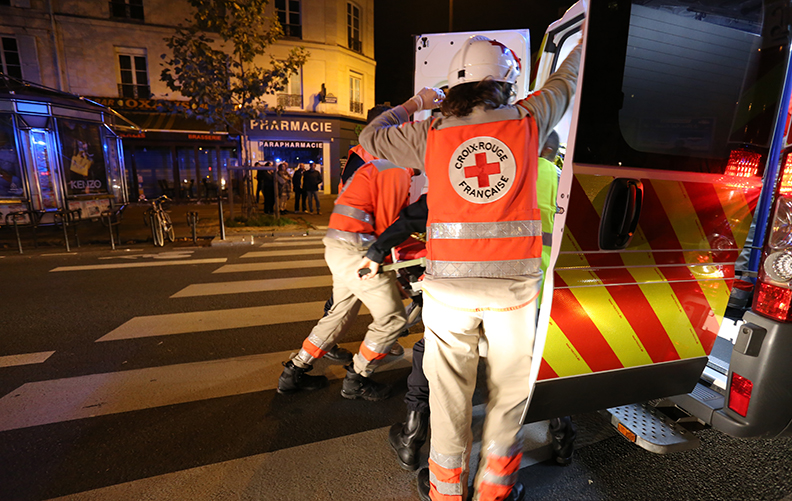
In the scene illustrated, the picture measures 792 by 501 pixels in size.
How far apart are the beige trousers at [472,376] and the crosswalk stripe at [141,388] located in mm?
1694

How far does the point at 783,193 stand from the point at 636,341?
80cm

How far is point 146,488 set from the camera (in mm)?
2191

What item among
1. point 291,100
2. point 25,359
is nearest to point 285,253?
point 25,359

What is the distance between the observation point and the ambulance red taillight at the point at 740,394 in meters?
1.78

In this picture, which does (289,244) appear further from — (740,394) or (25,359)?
(740,394)

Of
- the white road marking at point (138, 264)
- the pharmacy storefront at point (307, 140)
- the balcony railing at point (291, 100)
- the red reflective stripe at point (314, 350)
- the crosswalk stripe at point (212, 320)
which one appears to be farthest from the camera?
the pharmacy storefront at point (307, 140)

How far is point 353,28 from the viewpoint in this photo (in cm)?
2467

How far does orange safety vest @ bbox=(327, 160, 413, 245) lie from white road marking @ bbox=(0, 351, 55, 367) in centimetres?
293

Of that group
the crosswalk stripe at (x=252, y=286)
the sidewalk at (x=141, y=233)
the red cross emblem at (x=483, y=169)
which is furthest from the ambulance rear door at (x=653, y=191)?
the sidewalk at (x=141, y=233)

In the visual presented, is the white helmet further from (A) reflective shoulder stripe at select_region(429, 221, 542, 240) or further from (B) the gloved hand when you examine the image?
(A) reflective shoulder stripe at select_region(429, 221, 542, 240)

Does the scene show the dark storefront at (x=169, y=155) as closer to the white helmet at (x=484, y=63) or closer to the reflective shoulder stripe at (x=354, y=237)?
the reflective shoulder stripe at (x=354, y=237)

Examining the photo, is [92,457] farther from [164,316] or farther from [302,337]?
[164,316]

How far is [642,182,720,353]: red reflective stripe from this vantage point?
176 centimetres

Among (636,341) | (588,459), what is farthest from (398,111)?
(588,459)
